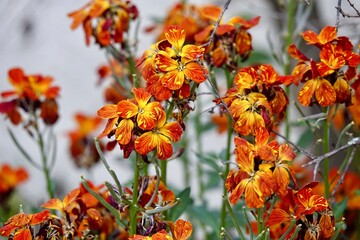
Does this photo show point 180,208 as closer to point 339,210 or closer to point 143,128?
point 339,210

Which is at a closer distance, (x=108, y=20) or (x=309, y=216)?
(x=309, y=216)

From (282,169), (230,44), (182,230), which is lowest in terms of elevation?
(182,230)

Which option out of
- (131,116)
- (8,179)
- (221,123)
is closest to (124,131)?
(131,116)

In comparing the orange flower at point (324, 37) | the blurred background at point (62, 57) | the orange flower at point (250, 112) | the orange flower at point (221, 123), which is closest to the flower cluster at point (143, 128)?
the orange flower at point (250, 112)

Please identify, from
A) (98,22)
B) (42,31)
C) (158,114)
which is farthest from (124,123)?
(42,31)

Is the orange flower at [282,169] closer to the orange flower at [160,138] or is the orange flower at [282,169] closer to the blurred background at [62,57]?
the orange flower at [160,138]

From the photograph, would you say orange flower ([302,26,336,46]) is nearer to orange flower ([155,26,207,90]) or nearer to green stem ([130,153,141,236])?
orange flower ([155,26,207,90])

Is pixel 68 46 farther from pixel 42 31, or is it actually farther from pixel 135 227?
pixel 135 227

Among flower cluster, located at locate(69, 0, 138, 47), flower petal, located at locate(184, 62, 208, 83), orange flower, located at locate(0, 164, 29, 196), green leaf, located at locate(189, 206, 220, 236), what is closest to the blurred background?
orange flower, located at locate(0, 164, 29, 196)
